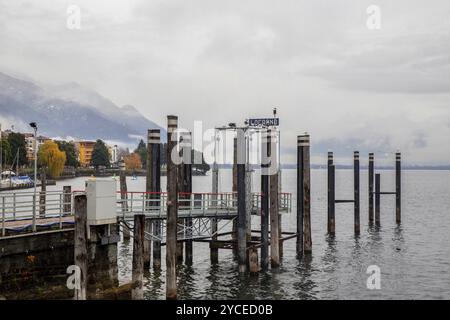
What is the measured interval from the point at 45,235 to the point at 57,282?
5.41 ft

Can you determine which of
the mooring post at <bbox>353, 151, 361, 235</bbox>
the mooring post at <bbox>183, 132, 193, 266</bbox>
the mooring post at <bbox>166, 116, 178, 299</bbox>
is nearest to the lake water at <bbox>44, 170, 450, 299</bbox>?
the mooring post at <bbox>183, 132, 193, 266</bbox>

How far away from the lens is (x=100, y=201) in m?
19.1

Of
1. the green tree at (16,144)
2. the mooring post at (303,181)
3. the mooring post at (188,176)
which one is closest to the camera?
the mooring post at (188,176)

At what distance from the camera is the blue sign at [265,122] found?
88.7 ft

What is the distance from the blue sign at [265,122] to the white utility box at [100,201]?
32.1 feet

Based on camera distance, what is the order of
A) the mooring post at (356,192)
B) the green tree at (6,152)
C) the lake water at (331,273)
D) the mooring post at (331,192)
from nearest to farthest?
the lake water at (331,273), the mooring post at (331,192), the mooring post at (356,192), the green tree at (6,152)

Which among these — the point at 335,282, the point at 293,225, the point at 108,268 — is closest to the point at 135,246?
the point at 108,268

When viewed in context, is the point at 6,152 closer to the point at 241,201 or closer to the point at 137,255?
the point at 241,201

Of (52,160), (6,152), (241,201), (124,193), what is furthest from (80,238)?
(52,160)

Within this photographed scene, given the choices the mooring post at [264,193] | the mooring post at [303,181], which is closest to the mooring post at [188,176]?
the mooring post at [264,193]

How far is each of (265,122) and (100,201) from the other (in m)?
10.7

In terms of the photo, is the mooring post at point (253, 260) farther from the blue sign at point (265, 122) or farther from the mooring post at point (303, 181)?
the blue sign at point (265, 122)
